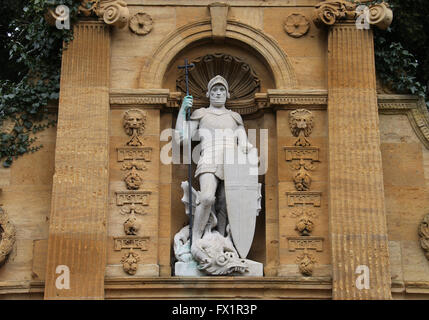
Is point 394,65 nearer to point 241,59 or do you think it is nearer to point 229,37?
point 241,59

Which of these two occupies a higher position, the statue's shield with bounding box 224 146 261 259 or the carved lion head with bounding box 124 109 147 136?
the carved lion head with bounding box 124 109 147 136

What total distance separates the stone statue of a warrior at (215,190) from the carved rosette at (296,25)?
4.75 ft

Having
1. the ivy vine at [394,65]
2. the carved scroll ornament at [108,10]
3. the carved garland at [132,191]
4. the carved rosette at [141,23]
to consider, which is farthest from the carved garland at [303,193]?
the carved scroll ornament at [108,10]

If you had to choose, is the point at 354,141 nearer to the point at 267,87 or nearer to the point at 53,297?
the point at 267,87

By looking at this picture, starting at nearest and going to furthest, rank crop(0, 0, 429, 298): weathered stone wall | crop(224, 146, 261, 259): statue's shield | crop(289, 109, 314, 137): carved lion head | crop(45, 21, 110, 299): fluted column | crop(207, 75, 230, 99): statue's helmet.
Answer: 1. crop(45, 21, 110, 299): fluted column
2. crop(0, 0, 429, 298): weathered stone wall
3. crop(224, 146, 261, 259): statue's shield
4. crop(289, 109, 314, 137): carved lion head
5. crop(207, 75, 230, 99): statue's helmet

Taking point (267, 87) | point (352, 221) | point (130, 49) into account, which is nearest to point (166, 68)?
point (130, 49)

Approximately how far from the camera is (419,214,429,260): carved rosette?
15.6 m

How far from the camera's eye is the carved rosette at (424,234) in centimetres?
1559

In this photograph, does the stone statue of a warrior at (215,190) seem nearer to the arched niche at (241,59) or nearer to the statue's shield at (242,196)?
the statue's shield at (242,196)

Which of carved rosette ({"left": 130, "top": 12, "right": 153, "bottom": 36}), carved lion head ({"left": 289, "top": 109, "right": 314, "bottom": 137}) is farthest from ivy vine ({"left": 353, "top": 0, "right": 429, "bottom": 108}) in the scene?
carved rosette ({"left": 130, "top": 12, "right": 153, "bottom": 36})

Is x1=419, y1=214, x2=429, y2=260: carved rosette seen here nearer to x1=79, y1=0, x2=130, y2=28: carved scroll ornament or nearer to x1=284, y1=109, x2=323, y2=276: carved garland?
x1=284, y1=109, x2=323, y2=276: carved garland

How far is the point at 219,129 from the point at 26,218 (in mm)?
3515

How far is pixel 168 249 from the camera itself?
51.1 ft

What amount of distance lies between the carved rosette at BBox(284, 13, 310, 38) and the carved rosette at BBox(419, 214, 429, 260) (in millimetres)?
3786
